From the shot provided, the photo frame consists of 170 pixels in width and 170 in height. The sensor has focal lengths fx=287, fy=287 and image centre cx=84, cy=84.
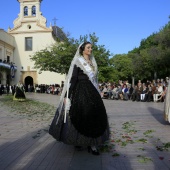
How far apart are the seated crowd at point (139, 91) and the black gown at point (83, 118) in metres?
13.7

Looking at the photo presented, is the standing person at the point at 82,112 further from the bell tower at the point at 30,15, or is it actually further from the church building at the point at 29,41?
the bell tower at the point at 30,15

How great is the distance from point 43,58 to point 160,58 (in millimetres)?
15075

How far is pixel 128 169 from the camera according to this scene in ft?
13.2

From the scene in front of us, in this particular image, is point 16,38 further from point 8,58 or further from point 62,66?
point 62,66

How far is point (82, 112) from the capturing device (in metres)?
4.77

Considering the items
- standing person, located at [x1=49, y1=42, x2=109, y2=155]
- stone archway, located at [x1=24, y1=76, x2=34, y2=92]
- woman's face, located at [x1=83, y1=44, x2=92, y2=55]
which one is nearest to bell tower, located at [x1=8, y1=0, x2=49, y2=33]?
stone archway, located at [x1=24, y1=76, x2=34, y2=92]

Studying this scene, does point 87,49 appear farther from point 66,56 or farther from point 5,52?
point 5,52

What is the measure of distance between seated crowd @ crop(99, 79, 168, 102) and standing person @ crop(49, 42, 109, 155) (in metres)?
13.6

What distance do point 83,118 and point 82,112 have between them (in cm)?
10

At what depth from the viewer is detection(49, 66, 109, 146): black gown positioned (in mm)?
4711

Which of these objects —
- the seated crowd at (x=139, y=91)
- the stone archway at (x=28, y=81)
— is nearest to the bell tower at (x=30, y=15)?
the stone archway at (x=28, y=81)

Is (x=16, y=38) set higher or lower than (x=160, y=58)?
higher

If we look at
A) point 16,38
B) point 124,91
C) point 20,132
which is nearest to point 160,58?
point 124,91

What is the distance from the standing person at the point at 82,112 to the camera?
15.5 ft
